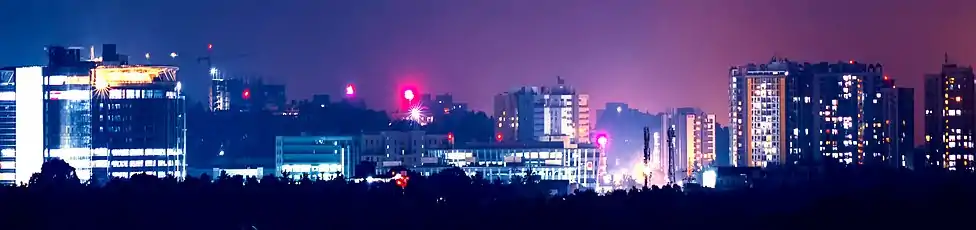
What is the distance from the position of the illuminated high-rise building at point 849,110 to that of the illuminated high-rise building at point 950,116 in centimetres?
166

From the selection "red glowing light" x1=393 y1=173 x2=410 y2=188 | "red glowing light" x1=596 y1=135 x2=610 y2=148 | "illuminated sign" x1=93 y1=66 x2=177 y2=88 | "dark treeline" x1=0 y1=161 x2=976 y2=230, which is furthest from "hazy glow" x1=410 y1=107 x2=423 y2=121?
"dark treeline" x1=0 y1=161 x2=976 y2=230

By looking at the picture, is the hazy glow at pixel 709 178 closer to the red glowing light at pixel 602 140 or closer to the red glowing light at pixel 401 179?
the red glowing light at pixel 401 179

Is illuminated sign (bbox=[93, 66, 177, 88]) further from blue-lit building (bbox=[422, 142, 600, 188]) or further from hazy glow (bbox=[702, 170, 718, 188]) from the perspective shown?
hazy glow (bbox=[702, 170, 718, 188])

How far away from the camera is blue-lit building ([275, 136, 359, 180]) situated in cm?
7594

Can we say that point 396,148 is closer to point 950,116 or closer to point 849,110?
point 849,110

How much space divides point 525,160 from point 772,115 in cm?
505

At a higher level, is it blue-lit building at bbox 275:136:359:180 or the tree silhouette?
blue-lit building at bbox 275:136:359:180

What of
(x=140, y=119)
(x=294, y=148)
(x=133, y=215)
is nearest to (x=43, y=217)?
(x=133, y=215)

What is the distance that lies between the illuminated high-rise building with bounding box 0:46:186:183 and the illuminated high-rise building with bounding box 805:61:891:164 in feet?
43.3

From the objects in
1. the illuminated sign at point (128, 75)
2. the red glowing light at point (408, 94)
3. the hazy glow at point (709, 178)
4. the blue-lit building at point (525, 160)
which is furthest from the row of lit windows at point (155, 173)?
the red glowing light at point (408, 94)

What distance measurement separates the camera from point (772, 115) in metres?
77.4

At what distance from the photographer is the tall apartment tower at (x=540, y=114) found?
83812mm

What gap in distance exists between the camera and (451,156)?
77938 mm

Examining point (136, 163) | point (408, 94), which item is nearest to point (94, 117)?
point (136, 163)
